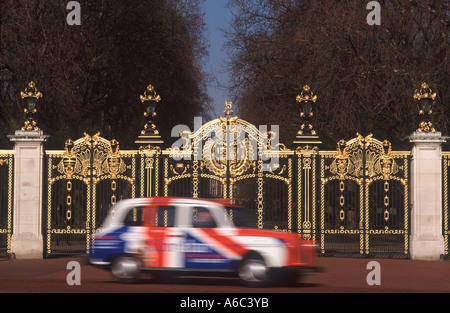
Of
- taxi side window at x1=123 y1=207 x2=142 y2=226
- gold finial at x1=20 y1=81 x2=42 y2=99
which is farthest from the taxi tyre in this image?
gold finial at x1=20 y1=81 x2=42 y2=99

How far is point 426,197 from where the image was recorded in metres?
20.0

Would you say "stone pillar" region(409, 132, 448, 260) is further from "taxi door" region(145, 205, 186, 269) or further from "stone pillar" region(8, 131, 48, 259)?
"stone pillar" region(8, 131, 48, 259)

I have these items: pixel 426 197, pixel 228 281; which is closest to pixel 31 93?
pixel 228 281

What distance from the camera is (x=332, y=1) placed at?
26.8m

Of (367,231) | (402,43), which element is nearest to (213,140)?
(367,231)

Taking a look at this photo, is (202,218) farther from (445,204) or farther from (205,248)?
(445,204)

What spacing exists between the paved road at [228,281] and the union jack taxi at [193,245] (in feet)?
0.95

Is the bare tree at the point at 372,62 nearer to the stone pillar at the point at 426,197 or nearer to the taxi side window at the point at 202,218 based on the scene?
the stone pillar at the point at 426,197

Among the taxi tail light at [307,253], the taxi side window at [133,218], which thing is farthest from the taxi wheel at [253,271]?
the taxi side window at [133,218]

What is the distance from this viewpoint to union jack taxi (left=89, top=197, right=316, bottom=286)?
1389 centimetres

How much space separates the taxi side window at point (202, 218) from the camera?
14.3m

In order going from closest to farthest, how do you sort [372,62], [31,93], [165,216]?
[165,216], [31,93], [372,62]

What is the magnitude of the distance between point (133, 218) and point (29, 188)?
5.85m

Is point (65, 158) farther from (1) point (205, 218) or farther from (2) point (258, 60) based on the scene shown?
(2) point (258, 60)
